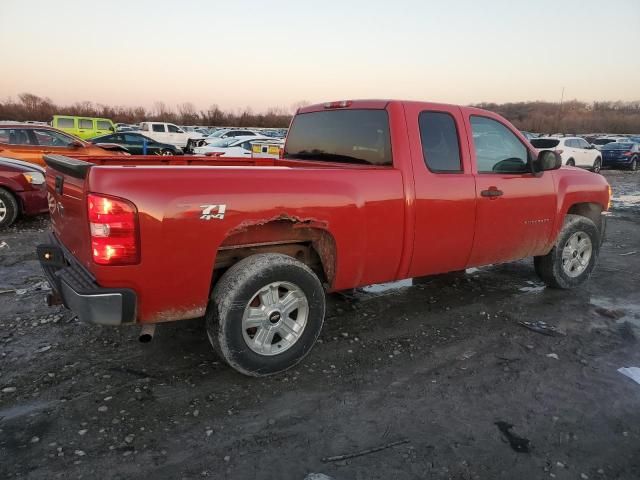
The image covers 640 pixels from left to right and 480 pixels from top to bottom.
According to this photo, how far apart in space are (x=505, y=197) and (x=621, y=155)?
25358 millimetres

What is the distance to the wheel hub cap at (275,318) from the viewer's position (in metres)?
3.21

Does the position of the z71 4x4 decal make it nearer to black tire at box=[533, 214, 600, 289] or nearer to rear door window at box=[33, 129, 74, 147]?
black tire at box=[533, 214, 600, 289]

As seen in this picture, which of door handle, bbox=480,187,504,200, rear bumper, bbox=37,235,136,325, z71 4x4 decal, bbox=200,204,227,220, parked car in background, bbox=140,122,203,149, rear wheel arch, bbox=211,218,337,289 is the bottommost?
rear bumper, bbox=37,235,136,325

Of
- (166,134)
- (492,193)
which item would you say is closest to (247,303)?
(492,193)

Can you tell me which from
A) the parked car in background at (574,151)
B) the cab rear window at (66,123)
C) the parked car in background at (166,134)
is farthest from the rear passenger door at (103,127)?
the parked car in background at (574,151)

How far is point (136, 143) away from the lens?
70.8ft

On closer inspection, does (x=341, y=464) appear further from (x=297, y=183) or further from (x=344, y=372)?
(x=297, y=183)

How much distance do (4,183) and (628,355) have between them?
8.81 meters

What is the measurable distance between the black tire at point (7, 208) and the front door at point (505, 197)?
24.1 feet

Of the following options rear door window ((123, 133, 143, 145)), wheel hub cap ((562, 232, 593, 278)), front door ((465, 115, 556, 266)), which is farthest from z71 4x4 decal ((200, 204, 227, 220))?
rear door window ((123, 133, 143, 145))

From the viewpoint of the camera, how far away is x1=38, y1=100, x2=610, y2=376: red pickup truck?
8.79 ft

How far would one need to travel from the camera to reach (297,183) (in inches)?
125

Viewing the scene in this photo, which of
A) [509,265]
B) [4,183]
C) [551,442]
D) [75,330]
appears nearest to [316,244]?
[551,442]

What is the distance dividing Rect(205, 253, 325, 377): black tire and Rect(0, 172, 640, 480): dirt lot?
16 centimetres
